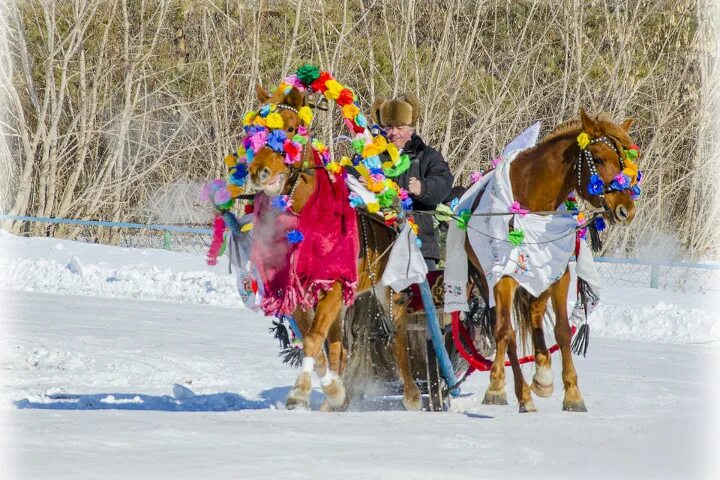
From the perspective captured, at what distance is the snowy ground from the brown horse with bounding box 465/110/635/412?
216mm

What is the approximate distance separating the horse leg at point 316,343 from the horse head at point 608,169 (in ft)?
6.00

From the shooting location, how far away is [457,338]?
8695 millimetres

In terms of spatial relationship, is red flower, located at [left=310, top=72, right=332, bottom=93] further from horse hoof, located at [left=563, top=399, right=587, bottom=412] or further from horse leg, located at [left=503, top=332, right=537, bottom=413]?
horse hoof, located at [left=563, top=399, right=587, bottom=412]

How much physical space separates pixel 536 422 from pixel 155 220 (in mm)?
18822

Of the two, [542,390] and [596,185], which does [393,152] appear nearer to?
[596,185]

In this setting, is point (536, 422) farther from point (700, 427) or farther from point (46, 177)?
point (46, 177)

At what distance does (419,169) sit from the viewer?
345 inches

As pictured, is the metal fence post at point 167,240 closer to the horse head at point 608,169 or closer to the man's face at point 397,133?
the man's face at point 397,133

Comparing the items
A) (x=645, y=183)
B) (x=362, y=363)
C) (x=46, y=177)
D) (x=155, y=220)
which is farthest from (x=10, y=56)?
(x=362, y=363)

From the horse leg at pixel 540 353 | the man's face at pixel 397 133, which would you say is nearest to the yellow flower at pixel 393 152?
the man's face at pixel 397 133

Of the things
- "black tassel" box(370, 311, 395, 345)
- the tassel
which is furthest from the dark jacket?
the tassel

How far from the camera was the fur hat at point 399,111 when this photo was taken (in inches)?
340

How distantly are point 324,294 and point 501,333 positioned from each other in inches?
51.9

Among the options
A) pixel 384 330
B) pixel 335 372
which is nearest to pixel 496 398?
pixel 384 330
